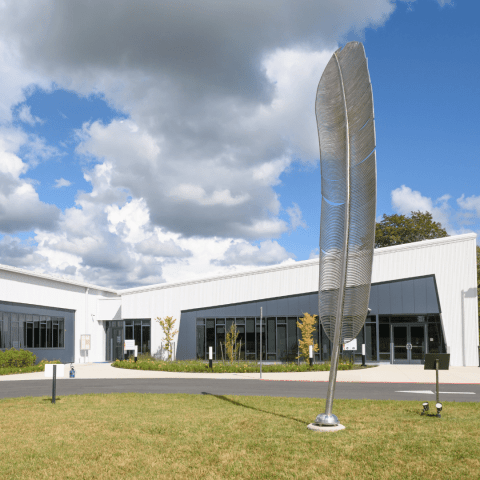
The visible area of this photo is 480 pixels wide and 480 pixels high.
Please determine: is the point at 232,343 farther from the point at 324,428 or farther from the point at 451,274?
the point at 324,428

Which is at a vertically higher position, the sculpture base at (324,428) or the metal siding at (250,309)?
the metal siding at (250,309)

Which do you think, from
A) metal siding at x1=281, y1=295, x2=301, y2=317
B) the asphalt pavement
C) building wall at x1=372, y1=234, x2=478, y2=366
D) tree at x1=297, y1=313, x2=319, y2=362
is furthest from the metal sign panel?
building wall at x1=372, y1=234, x2=478, y2=366

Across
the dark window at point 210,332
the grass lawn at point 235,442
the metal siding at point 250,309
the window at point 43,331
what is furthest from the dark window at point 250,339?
the grass lawn at point 235,442

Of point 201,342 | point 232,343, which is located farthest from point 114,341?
point 232,343

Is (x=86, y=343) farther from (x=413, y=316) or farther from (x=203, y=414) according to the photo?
(x=203, y=414)

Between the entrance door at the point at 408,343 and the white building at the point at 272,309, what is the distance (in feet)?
0.19

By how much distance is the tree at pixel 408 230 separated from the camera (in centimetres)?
5028

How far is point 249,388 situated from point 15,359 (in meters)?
14.8

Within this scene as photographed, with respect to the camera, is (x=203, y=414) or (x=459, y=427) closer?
(x=459, y=427)

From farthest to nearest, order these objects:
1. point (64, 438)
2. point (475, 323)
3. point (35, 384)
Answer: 1. point (475, 323)
2. point (35, 384)
3. point (64, 438)

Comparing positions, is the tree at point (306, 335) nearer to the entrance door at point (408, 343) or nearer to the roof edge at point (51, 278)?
the entrance door at point (408, 343)

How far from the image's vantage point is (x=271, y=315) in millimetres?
32281

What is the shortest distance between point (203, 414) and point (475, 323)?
2308 cm

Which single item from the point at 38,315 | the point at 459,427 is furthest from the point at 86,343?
the point at 459,427
